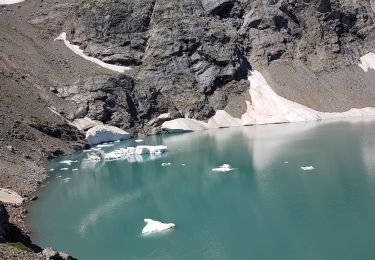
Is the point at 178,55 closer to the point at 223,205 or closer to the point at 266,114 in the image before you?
the point at 266,114

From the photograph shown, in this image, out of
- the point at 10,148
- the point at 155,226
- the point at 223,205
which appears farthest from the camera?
the point at 10,148

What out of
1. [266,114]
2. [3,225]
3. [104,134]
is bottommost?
[104,134]

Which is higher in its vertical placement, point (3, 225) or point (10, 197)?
point (3, 225)

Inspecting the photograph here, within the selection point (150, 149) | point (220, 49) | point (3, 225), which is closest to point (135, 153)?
point (150, 149)

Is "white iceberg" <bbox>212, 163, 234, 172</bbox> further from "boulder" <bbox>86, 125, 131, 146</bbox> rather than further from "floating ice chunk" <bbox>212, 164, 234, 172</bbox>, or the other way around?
"boulder" <bbox>86, 125, 131, 146</bbox>

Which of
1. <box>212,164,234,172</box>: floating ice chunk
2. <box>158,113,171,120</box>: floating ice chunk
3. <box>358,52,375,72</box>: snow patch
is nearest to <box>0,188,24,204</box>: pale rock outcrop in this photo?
<box>212,164,234,172</box>: floating ice chunk

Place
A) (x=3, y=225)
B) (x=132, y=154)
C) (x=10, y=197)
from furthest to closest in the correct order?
(x=132, y=154) < (x=10, y=197) < (x=3, y=225)

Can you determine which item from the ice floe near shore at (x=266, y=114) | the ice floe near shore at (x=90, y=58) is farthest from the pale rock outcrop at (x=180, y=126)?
the ice floe near shore at (x=90, y=58)
